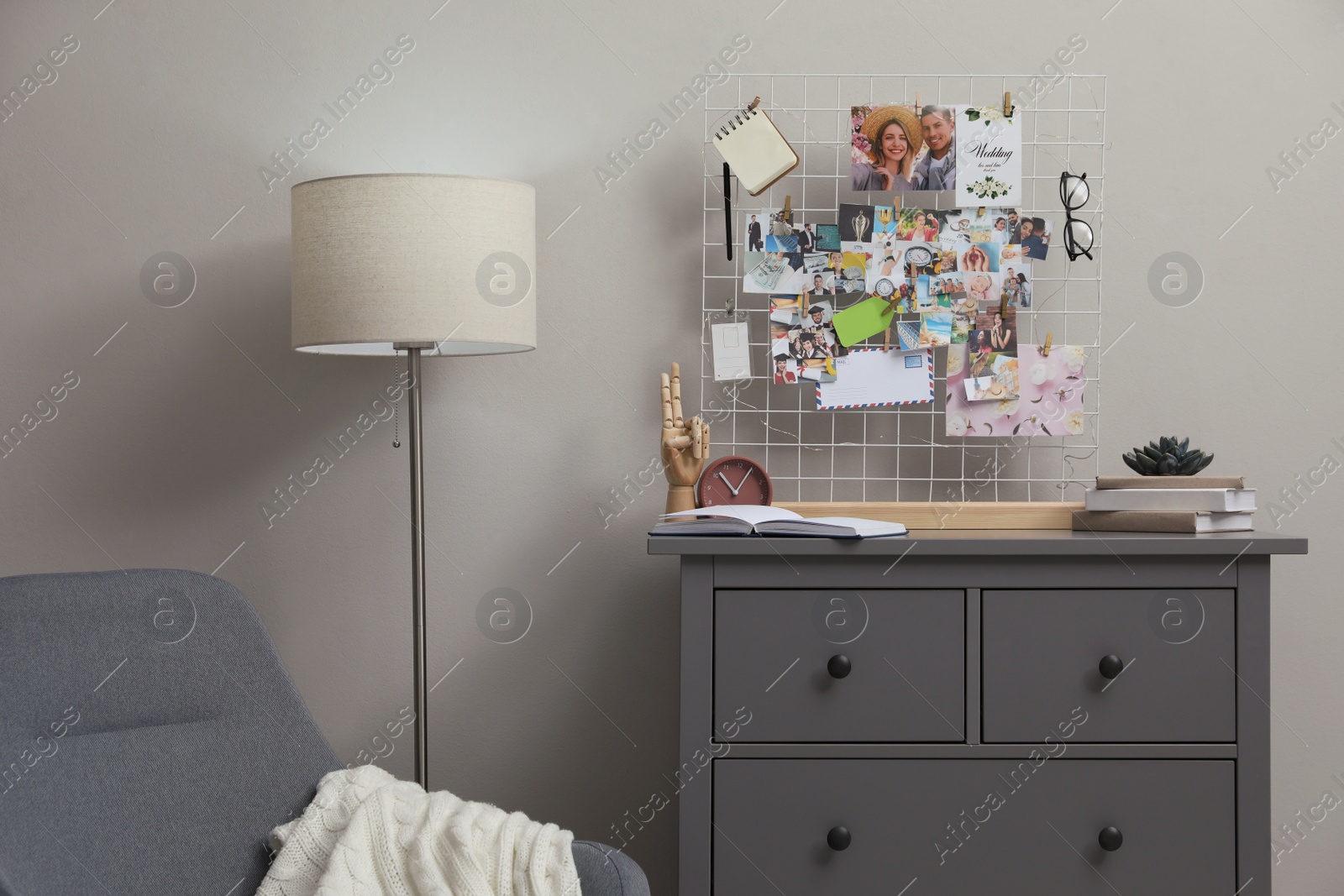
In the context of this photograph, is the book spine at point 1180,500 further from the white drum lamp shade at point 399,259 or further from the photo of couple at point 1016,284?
the white drum lamp shade at point 399,259

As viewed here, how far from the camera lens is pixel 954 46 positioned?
1.89 metres

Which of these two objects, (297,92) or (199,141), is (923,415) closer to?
(297,92)

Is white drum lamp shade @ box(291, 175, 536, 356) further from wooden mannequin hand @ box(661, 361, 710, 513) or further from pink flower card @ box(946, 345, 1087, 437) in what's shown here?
pink flower card @ box(946, 345, 1087, 437)

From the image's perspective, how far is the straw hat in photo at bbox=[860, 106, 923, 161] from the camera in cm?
178

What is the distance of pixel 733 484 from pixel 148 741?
1.02 m

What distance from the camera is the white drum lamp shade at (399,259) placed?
1.49 metres

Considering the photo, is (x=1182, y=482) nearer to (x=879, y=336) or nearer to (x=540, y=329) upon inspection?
(x=879, y=336)

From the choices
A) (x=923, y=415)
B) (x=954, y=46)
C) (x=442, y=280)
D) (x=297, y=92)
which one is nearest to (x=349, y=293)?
(x=442, y=280)

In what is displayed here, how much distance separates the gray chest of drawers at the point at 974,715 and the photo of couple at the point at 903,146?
772 millimetres

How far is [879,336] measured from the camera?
186 centimetres

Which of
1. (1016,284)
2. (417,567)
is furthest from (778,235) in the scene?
(417,567)

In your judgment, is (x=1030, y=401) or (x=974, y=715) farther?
(x=1030, y=401)

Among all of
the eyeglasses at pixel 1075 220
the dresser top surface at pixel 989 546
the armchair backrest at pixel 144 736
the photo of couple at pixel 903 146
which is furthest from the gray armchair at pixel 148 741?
the eyeglasses at pixel 1075 220

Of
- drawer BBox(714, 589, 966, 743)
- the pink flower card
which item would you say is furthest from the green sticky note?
drawer BBox(714, 589, 966, 743)
